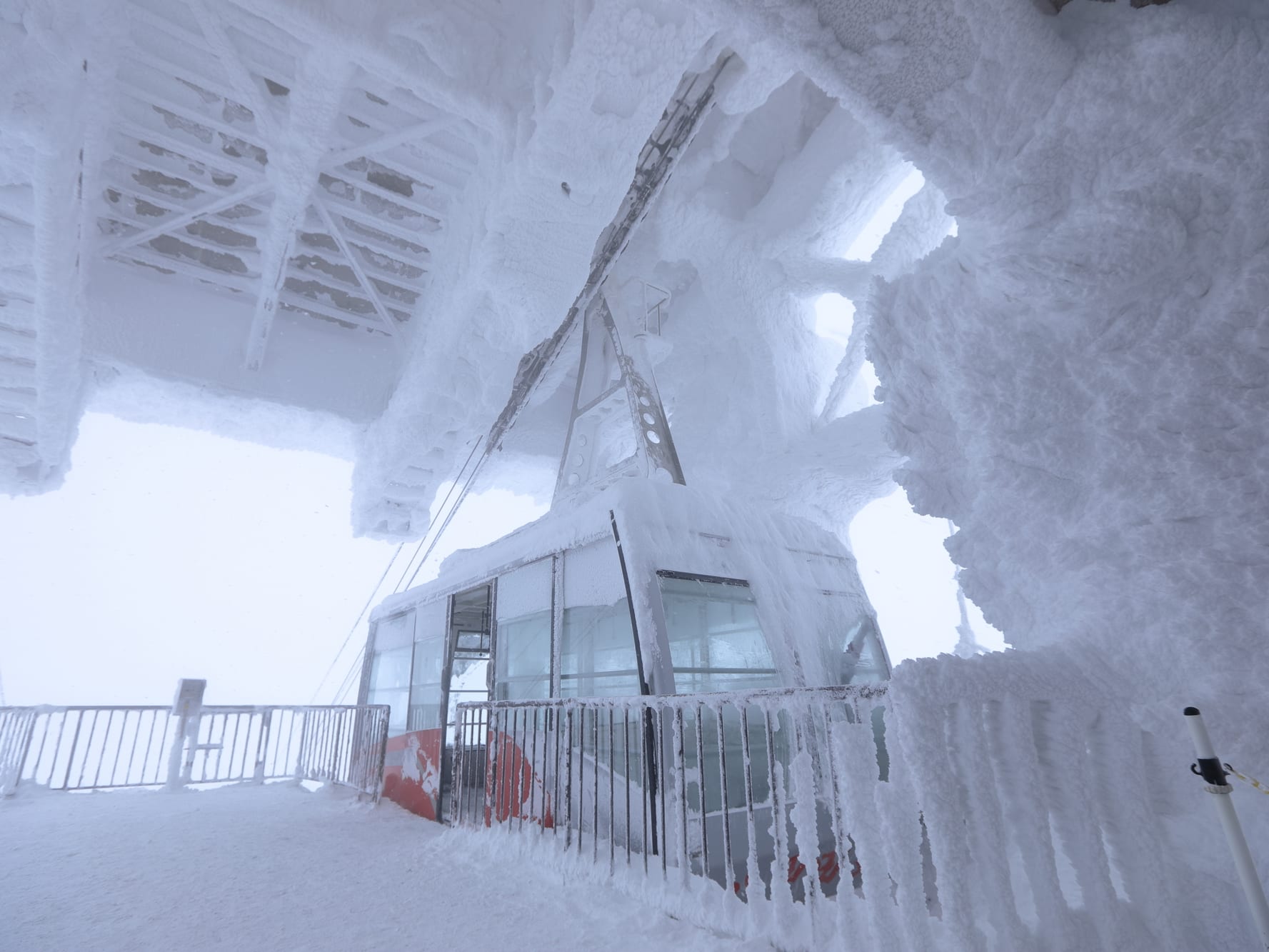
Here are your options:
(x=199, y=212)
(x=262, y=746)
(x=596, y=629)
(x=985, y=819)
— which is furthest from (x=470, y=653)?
(x=985, y=819)

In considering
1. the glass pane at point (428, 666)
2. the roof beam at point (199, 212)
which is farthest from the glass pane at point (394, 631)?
the roof beam at point (199, 212)

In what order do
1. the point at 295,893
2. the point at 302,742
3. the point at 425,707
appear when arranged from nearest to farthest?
the point at 295,893
the point at 425,707
the point at 302,742

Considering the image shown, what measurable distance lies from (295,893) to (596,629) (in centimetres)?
241

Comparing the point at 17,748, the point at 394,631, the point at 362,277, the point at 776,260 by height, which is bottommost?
the point at 17,748

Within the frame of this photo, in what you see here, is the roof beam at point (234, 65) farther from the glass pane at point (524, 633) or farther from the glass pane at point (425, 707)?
the glass pane at point (425, 707)

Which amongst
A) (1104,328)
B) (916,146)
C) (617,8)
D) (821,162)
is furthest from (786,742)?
(821,162)

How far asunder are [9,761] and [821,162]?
12.4m

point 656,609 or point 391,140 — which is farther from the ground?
point 391,140

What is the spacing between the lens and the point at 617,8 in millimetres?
4148

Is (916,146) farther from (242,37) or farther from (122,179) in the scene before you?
(122,179)

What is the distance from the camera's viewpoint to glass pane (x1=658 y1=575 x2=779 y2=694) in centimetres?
469

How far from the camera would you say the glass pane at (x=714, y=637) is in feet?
15.4

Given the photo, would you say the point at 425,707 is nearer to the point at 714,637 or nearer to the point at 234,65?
the point at 714,637

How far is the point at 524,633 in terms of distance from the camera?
5719mm
